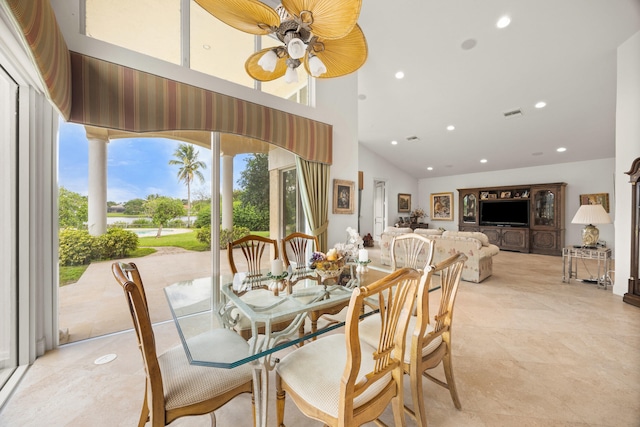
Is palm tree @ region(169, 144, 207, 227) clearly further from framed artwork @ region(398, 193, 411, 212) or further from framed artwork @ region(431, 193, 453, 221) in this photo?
framed artwork @ region(431, 193, 453, 221)

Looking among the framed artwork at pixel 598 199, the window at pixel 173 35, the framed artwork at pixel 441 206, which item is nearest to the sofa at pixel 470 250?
the window at pixel 173 35

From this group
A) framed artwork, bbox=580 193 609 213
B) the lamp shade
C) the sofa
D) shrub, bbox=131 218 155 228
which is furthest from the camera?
framed artwork, bbox=580 193 609 213

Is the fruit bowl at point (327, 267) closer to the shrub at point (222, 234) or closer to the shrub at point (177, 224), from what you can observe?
Result: the shrub at point (222, 234)

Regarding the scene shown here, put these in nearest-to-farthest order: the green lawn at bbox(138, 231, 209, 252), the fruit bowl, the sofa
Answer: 1. the fruit bowl
2. the green lawn at bbox(138, 231, 209, 252)
3. the sofa

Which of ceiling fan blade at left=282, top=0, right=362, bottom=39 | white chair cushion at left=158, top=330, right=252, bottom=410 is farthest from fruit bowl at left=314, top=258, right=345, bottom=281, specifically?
ceiling fan blade at left=282, top=0, right=362, bottom=39

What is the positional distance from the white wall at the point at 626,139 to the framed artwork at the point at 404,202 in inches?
235

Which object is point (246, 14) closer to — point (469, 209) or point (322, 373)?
point (322, 373)

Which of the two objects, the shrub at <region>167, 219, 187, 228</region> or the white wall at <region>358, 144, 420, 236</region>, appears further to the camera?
the white wall at <region>358, 144, 420, 236</region>

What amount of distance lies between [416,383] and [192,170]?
288cm

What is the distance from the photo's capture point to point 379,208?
9188 millimetres

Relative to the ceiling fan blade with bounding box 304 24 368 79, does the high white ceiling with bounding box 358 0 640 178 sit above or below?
above

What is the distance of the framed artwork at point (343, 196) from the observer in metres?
3.96

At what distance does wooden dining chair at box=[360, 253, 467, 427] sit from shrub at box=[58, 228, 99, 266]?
2.62 metres

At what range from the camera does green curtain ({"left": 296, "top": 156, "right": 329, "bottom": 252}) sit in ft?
11.7
